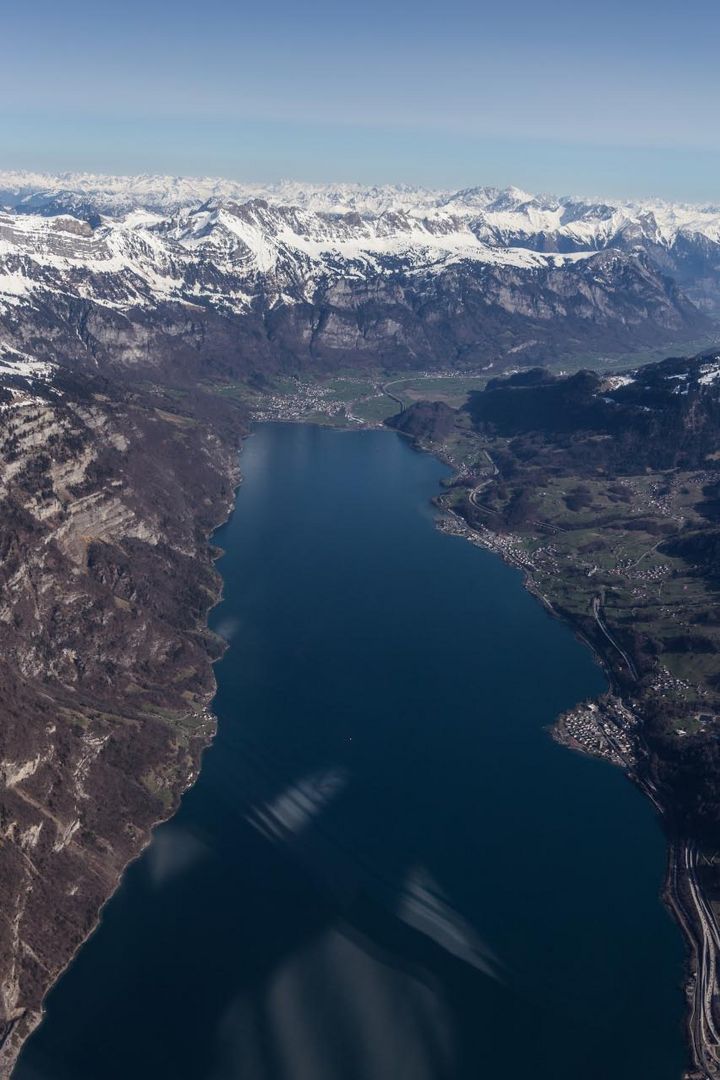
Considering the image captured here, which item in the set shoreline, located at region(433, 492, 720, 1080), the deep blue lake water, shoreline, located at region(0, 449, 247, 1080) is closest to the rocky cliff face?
shoreline, located at region(0, 449, 247, 1080)

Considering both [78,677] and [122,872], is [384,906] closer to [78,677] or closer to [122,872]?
[122,872]

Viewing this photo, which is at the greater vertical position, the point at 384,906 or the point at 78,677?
the point at 78,677

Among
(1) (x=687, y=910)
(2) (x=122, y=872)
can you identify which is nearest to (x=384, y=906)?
(2) (x=122, y=872)

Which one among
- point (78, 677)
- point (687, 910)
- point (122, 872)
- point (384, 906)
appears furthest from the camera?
point (78, 677)

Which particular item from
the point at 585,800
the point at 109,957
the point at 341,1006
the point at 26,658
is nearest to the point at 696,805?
the point at 585,800

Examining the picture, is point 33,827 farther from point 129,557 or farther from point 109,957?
point 129,557

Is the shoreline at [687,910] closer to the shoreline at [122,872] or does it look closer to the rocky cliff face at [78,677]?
the shoreline at [122,872]

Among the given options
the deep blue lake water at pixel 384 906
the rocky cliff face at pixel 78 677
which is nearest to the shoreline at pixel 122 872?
the rocky cliff face at pixel 78 677
